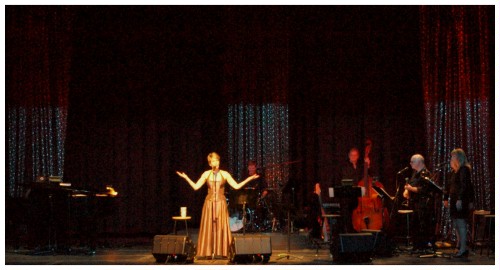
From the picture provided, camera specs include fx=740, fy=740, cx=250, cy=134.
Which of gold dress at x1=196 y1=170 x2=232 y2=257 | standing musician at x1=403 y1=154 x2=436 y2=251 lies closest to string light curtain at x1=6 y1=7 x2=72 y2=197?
gold dress at x1=196 y1=170 x2=232 y2=257

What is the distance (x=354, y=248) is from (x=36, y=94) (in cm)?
668

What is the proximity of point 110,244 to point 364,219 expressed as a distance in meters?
4.14

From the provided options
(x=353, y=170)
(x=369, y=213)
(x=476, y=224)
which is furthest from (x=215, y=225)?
(x=476, y=224)

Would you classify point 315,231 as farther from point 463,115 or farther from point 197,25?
point 197,25

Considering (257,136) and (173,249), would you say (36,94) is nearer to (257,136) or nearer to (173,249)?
(257,136)

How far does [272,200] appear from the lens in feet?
39.0

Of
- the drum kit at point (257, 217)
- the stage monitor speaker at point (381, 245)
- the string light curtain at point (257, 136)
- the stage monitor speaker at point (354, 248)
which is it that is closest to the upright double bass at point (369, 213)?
the stage monitor speaker at point (381, 245)

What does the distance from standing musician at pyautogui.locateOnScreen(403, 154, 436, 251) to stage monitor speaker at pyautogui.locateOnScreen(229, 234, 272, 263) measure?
6.71 feet

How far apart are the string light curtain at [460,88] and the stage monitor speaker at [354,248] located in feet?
10.9

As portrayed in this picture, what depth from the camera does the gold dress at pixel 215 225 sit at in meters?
9.55

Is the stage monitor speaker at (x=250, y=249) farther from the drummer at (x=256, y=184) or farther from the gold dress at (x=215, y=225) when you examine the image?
the drummer at (x=256, y=184)

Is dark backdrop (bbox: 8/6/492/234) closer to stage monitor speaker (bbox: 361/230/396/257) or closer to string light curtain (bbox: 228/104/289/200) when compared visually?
string light curtain (bbox: 228/104/289/200)
